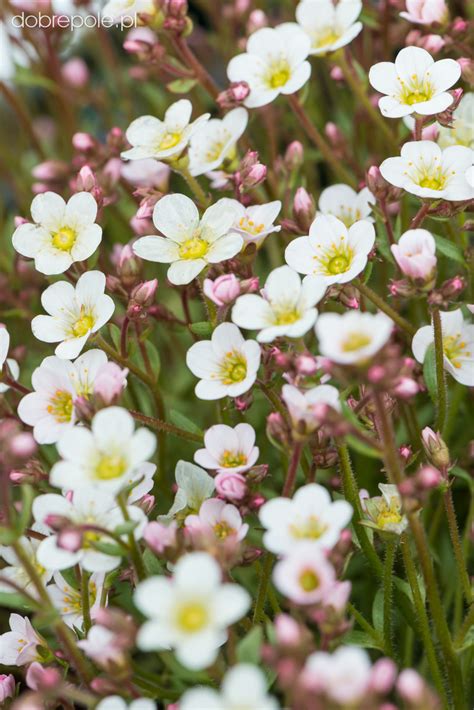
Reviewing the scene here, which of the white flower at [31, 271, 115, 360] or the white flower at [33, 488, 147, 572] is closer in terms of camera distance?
the white flower at [33, 488, 147, 572]

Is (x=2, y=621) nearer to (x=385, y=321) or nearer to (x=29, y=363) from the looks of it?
(x=29, y=363)

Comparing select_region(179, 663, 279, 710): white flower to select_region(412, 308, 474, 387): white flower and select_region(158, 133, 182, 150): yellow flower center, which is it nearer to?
select_region(412, 308, 474, 387): white flower

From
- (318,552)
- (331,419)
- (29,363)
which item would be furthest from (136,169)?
(318,552)

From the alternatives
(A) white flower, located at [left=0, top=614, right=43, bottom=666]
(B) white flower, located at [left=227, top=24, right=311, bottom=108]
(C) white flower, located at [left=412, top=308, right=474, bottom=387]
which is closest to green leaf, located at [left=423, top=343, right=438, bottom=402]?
(C) white flower, located at [left=412, top=308, right=474, bottom=387]

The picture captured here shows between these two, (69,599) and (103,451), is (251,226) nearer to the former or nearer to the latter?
(103,451)

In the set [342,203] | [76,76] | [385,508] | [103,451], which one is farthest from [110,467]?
[76,76]

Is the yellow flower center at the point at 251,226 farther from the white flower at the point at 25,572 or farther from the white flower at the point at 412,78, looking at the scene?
the white flower at the point at 25,572
